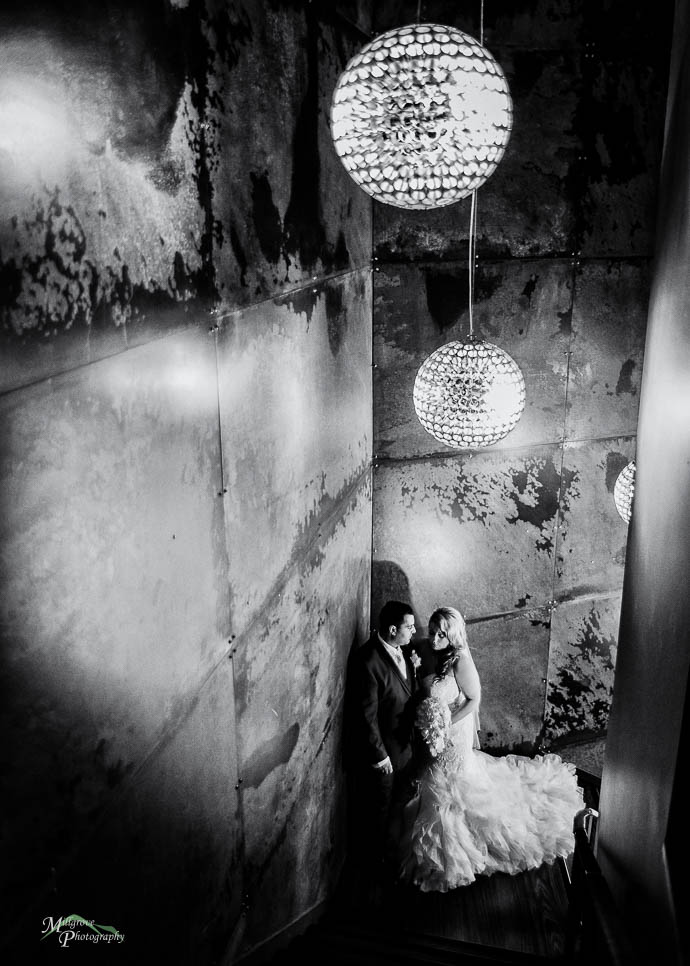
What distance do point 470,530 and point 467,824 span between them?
176 centimetres

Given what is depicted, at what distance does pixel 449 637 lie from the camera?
4.13m

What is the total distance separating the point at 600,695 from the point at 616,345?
243 centimetres

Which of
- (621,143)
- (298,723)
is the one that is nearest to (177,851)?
(298,723)

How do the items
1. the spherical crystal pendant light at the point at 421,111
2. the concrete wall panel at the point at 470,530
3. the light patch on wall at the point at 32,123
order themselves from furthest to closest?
the concrete wall panel at the point at 470,530 → the spherical crystal pendant light at the point at 421,111 → the light patch on wall at the point at 32,123

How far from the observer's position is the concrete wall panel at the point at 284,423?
246cm

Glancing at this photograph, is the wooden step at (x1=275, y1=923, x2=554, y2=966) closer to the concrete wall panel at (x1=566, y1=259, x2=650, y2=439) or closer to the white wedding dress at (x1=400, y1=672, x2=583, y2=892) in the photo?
the white wedding dress at (x1=400, y1=672, x2=583, y2=892)

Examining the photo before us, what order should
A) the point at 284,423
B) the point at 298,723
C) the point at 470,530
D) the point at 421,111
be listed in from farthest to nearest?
the point at 470,530
the point at 298,723
the point at 284,423
the point at 421,111

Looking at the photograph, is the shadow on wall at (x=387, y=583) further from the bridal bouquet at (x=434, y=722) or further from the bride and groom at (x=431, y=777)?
the bridal bouquet at (x=434, y=722)

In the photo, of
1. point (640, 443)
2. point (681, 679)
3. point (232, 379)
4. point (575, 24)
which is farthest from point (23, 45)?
point (575, 24)

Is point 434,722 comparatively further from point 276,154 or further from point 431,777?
point 276,154

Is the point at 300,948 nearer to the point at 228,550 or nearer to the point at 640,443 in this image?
the point at 228,550

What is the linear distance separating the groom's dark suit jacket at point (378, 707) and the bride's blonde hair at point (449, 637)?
0.23 m

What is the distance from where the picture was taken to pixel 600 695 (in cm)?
513

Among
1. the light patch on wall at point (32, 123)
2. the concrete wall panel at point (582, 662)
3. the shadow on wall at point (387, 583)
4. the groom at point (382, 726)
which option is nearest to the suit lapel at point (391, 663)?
the groom at point (382, 726)
